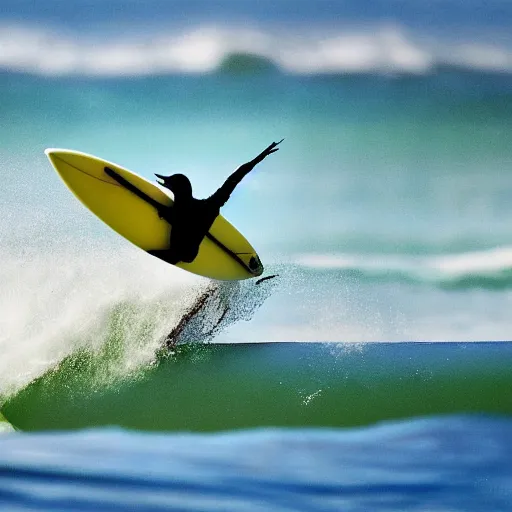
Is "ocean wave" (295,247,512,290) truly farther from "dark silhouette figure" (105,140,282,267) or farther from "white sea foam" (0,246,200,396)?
"white sea foam" (0,246,200,396)

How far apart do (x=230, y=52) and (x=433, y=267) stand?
111cm

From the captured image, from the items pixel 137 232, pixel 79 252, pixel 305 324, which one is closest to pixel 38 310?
pixel 79 252

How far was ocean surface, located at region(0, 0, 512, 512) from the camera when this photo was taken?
9.25ft

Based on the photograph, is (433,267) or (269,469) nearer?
(269,469)

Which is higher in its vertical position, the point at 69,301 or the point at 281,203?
the point at 281,203

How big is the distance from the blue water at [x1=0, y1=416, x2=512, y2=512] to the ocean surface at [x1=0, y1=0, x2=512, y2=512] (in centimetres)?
1

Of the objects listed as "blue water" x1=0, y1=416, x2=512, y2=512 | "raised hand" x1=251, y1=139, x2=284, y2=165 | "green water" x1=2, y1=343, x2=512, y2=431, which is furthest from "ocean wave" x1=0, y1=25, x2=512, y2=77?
"blue water" x1=0, y1=416, x2=512, y2=512

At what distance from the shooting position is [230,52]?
111 inches

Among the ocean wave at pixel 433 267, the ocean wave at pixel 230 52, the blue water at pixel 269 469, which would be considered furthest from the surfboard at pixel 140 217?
the blue water at pixel 269 469

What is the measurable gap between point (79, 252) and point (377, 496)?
141cm

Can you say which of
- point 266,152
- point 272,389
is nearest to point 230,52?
point 266,152

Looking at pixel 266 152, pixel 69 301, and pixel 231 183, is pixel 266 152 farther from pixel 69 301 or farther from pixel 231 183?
pixel 69 301

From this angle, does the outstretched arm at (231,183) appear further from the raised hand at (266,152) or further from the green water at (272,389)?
the green water at (272,389)

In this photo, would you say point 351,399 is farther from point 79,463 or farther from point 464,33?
point 464,33
